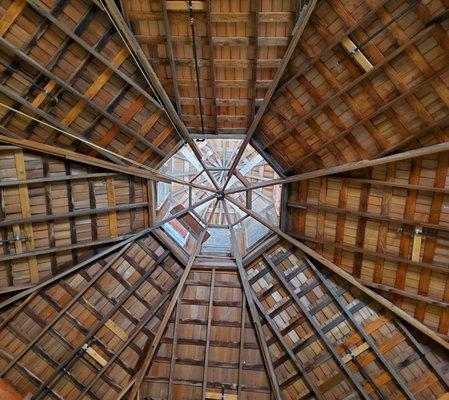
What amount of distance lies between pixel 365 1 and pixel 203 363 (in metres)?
8.87

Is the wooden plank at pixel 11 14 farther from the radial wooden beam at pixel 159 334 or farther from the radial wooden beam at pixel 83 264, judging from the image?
the radial wooden beam at pixel 159 334

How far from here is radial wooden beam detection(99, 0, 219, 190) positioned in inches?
316

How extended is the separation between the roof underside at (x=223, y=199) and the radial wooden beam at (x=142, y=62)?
48 millimetres

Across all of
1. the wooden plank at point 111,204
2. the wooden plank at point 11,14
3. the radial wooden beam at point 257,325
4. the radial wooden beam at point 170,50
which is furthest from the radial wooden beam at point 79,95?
the radial wooden beam at point 257,325

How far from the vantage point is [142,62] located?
28.8ft

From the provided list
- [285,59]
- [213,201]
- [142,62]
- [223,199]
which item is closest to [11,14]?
[142,62]

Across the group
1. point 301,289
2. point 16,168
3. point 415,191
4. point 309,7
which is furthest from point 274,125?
point 16,168

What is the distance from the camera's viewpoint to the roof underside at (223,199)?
Answer: 8305mm

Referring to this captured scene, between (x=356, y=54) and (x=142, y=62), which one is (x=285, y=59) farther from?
(x=142, y=62)

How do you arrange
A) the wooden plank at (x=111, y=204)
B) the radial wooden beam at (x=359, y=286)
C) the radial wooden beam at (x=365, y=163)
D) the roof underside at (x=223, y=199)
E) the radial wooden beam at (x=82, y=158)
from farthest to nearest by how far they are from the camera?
the wooden plank at (x=111, y=204)
the radial wooden beam at (x=359, y=286)
the radial wooden beam at (x=82, y=158)
the radial wooden beam at (x=365, y=163)
the roof underside at (x=223, y=199)

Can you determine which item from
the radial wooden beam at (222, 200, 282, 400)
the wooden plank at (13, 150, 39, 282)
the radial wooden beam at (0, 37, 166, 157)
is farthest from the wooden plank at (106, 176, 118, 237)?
the radial wooden beam at (222, 200, 282, 400)

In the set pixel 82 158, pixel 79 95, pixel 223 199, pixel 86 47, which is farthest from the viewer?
pixel 223 199

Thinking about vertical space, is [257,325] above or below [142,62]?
below

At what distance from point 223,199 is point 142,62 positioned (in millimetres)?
4219
